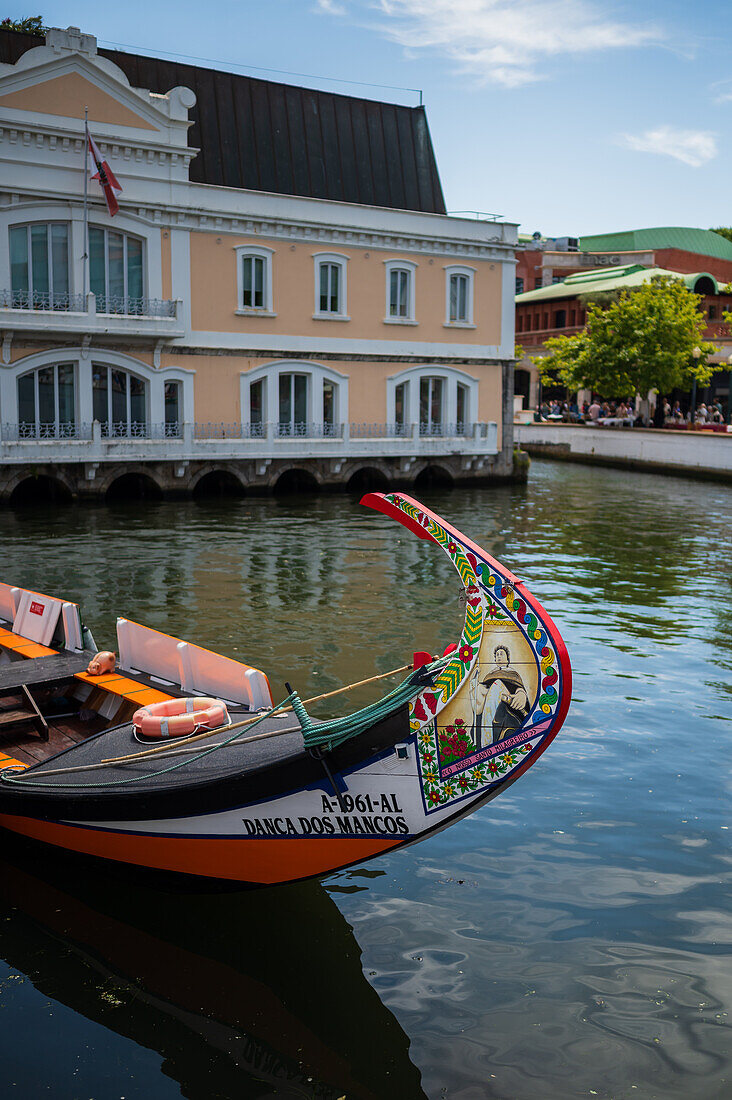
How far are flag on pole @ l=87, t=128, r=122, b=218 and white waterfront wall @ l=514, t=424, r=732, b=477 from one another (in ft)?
85.7

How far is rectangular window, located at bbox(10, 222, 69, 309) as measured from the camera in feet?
94.1

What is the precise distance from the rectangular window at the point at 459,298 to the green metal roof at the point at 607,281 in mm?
30429

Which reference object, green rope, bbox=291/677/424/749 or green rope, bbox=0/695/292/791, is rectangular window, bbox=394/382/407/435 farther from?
green rope, bbox=291/677/424/749

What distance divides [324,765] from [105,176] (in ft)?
83.8

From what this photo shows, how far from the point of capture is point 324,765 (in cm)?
696

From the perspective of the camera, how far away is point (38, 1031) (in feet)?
21.4

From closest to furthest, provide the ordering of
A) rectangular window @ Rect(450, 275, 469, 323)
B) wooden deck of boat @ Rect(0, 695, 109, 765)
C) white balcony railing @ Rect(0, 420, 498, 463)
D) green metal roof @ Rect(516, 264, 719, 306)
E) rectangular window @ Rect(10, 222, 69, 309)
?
1. wooden deck of boat @ Rect(0, 695, 109, 765)
2. rectangular window @ Rect(10, 222, 69, 309)
3. white balcony railing @ Rect(0, 420, 498, 463)
4. rectangular window @ Rect(450, 275, 469, 323)
5. green metal roof @ Rect(516, 264, 719, 306)

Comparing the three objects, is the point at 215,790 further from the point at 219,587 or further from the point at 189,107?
the point at 189,107

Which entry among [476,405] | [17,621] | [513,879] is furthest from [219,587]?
[476,405]

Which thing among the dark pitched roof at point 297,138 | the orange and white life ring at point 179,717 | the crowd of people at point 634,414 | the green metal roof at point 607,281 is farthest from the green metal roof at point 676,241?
the orange and white life ring at point 179,717

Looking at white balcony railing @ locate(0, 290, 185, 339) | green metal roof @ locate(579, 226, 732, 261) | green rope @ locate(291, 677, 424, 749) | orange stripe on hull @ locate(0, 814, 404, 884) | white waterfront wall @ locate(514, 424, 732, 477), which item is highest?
green metal roof @ locate(579, 226, 732, 261)

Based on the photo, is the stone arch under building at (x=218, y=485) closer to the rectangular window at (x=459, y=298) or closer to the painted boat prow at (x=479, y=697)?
the rectangular window at (x=459, y=298)

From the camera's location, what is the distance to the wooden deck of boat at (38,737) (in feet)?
30.8

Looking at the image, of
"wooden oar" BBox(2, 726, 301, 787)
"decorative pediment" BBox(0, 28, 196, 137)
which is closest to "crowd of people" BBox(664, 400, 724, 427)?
"decorative pediment" BBox(0, 28, 196, 137)
